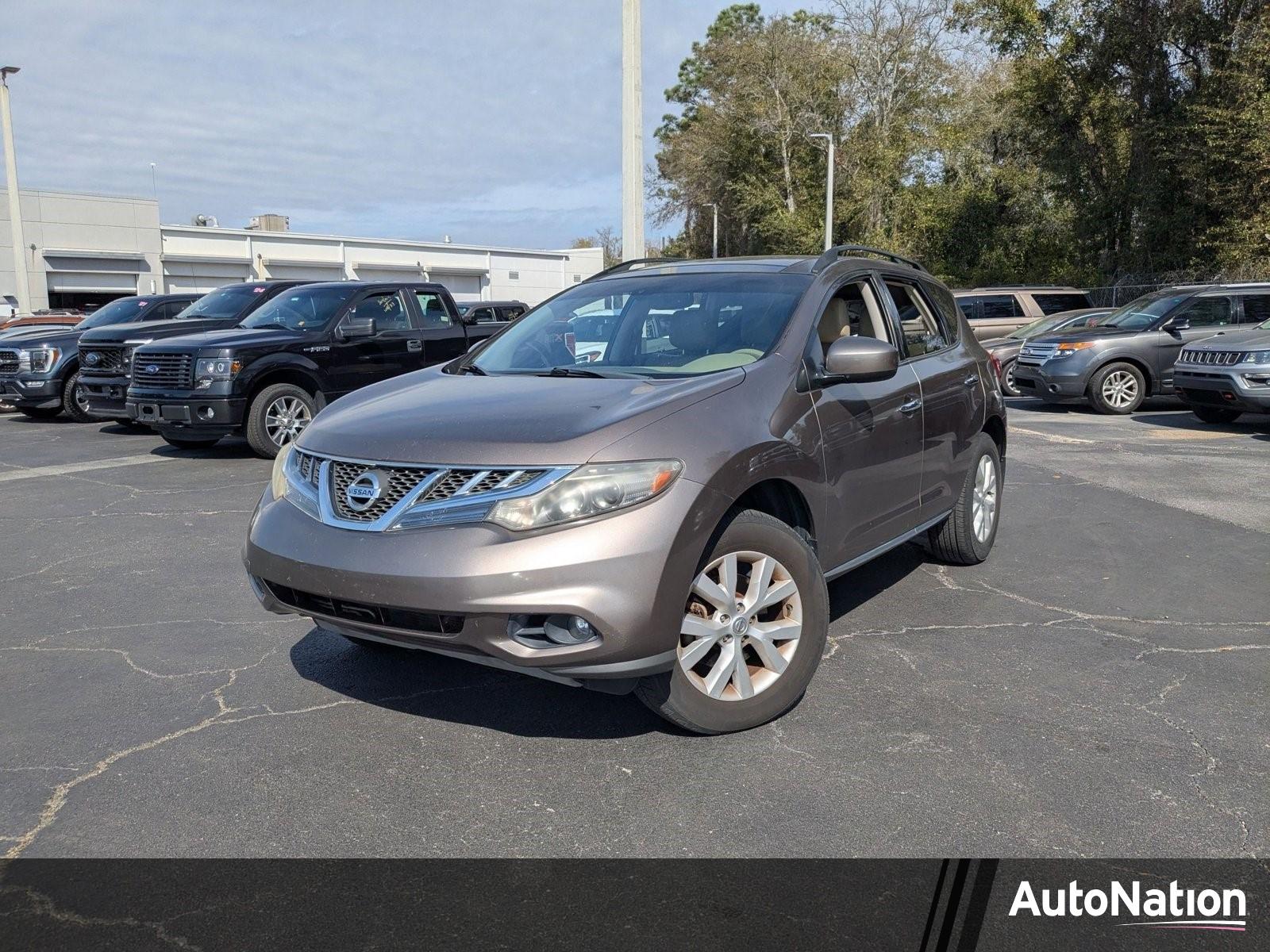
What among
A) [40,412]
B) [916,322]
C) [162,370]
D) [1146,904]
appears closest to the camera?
[1146,904]

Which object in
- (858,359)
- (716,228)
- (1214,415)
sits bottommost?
(1214,415)

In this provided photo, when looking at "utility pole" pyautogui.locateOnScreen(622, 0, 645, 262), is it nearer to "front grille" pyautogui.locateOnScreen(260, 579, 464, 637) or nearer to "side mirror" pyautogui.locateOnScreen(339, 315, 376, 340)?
"side mirror" pyautogui.locateOnScreen(339, 315, 376, 340)

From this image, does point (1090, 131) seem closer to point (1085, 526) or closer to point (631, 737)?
point (1085, 526)

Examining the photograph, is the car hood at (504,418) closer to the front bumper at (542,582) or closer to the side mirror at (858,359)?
the front bumper at (542,582)

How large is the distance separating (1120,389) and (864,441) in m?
12.1

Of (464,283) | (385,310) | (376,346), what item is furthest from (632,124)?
(464,283)

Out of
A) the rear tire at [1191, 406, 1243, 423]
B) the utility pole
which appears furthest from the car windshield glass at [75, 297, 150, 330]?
the rear tire at [1191, 406, 1243, 423]

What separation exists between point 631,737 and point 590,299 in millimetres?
2292

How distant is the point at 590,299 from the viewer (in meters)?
5.26

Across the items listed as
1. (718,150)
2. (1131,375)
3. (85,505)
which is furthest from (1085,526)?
(718,150)

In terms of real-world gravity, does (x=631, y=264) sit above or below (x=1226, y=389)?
above

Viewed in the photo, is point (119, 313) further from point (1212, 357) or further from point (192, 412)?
point (1212, 357)

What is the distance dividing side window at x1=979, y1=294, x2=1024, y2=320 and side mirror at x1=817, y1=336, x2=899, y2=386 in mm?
16458

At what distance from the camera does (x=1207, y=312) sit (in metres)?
15.2
